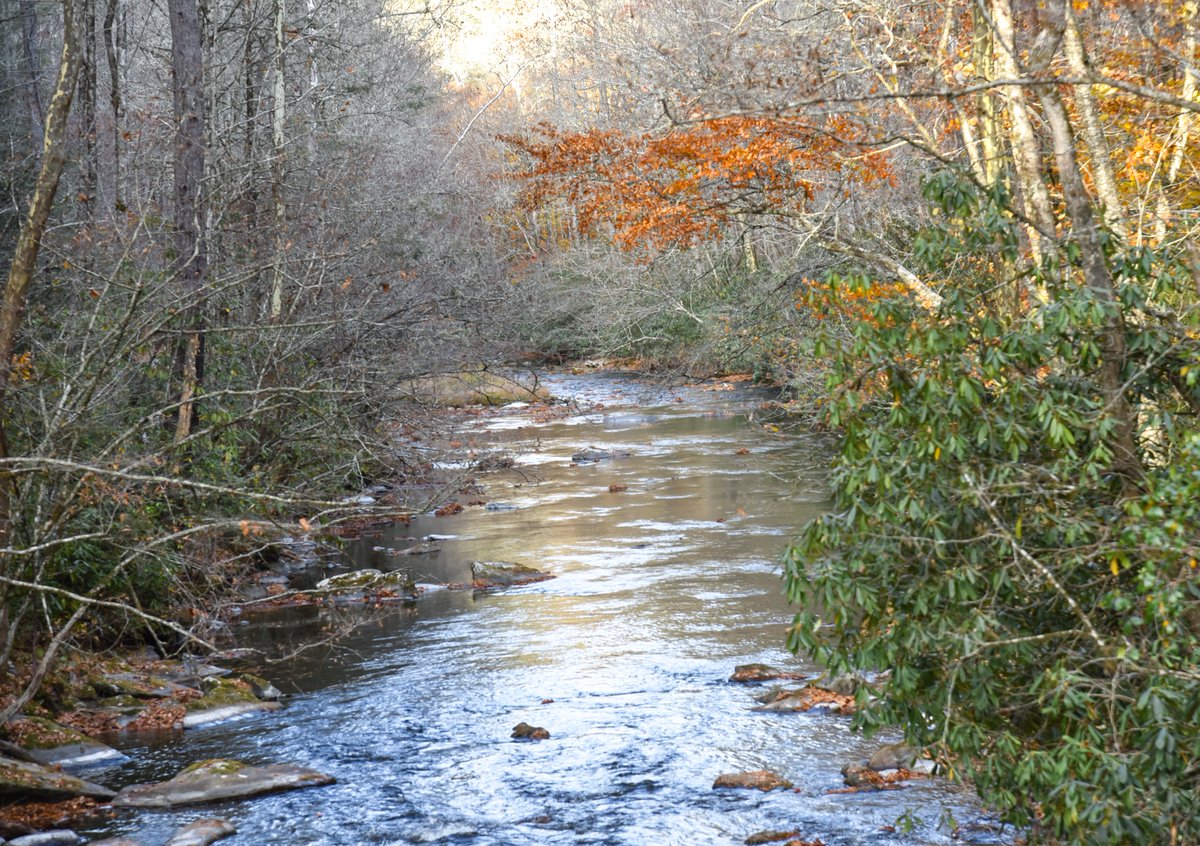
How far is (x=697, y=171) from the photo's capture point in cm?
1337

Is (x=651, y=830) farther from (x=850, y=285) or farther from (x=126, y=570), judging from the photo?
(x=126, y=570)

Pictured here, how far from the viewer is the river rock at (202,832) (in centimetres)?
705

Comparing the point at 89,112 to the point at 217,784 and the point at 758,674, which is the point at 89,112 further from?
the point at 758,674

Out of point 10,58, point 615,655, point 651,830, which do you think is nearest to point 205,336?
point 615,655

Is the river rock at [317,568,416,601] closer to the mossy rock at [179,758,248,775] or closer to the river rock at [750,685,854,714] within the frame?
the mossy rock at [179,758,248,775]

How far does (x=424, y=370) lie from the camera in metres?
17.5

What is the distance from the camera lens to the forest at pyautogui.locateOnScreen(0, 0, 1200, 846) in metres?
4.95

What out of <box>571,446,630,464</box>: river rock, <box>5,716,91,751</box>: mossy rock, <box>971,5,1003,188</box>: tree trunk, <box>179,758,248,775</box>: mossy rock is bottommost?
<box>179,758,248,775</box>: mossy rock

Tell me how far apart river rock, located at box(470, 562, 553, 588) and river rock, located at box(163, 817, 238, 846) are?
275 inches

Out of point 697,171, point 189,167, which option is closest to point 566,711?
point 697,171

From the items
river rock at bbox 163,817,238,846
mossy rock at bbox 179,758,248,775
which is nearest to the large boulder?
mossy rock at bbox 179,758,248,775

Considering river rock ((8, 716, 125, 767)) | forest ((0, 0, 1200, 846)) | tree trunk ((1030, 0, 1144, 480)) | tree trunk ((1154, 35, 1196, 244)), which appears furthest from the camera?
tree trunk ((1154, 35, 1196, 244))

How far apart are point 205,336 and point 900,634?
10.5 metres

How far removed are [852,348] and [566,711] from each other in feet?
17.5
